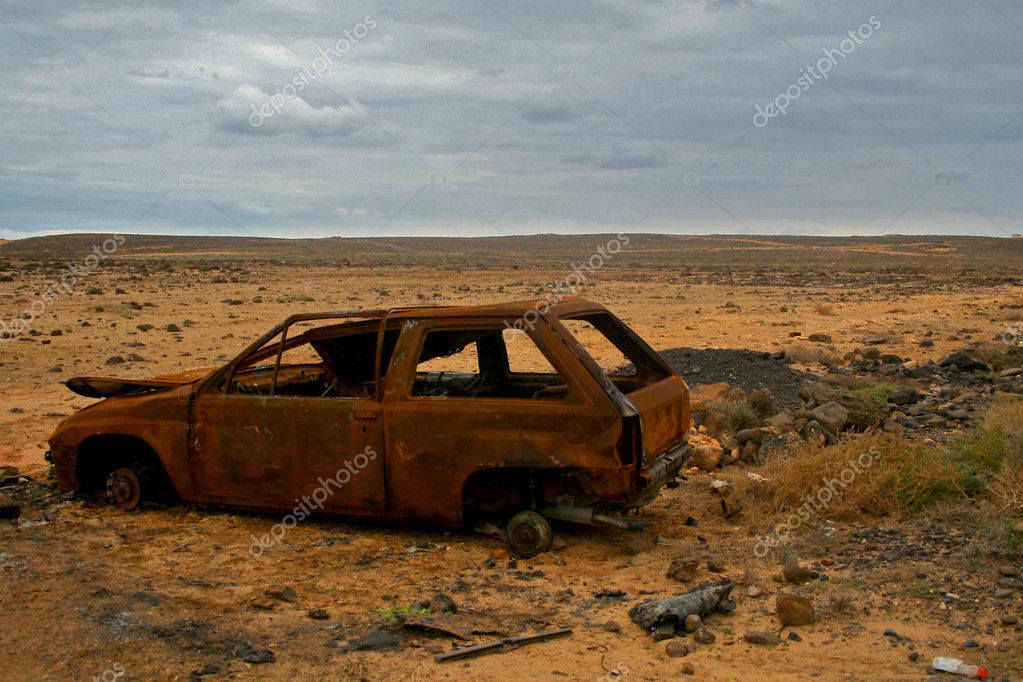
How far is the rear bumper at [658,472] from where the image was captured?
577 centimetres

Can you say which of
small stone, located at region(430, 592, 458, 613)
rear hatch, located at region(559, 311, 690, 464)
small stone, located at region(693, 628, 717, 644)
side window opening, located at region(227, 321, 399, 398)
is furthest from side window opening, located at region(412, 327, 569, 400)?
small stone, located at region(693, 628, 717, 644)

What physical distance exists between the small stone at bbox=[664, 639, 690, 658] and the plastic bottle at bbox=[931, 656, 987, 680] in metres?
1.12

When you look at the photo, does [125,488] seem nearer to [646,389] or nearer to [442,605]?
[442,605]

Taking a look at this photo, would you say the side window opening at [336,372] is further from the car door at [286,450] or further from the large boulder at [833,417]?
the large boulder at [833,417]

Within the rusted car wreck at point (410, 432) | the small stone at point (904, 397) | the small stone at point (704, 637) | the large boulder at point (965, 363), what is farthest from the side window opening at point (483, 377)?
the large boulder at point (965, 363)

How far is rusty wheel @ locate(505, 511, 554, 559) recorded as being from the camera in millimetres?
5953

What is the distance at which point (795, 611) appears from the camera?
16.1 ft

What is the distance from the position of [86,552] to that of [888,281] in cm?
4317

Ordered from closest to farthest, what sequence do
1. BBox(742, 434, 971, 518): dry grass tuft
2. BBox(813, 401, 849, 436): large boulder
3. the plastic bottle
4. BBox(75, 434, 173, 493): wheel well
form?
1. the plastic bottle
2. BBox(742, 434, 971, 518): dry grass tuft
3. BBox(75, 434, 173, 493): wheel well
4. BBox(813, 401, 849, 436): large boulder

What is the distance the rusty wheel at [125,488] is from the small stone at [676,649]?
416cm

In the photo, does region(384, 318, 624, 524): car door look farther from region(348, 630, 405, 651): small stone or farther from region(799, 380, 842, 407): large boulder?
region(799, 380, 842, 407): large boulder

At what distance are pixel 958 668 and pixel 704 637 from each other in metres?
Result: 1.15

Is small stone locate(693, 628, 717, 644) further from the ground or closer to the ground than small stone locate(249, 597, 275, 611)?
closer to the ground

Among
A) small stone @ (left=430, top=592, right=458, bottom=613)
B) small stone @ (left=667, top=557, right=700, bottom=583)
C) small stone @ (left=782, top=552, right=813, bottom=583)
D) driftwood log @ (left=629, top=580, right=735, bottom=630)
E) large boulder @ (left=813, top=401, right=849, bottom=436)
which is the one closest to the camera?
driftwood log @ (left=629, top=580, right=735, bottom=630)
